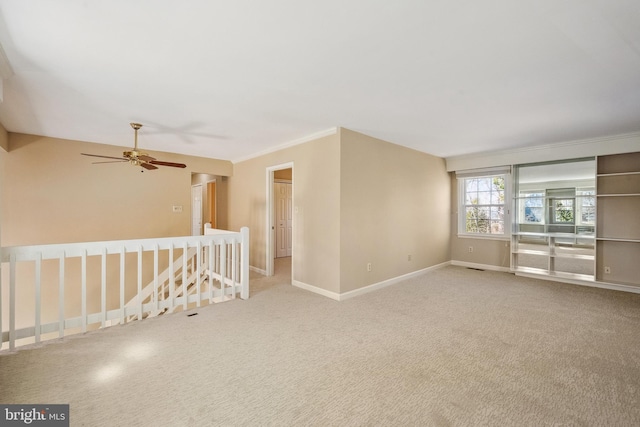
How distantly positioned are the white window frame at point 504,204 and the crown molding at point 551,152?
0.17 meters

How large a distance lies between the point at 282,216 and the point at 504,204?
16.9 feet

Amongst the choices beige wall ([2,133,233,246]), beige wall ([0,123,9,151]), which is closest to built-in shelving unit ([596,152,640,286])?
beige wall ([2,133,233,246])

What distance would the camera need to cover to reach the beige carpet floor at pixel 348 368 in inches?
65.0

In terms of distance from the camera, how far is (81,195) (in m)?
4.51

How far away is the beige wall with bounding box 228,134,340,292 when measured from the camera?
3820mm

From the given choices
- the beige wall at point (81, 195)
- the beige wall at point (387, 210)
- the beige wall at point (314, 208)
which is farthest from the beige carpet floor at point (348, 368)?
the beige wall at point (81, 195)

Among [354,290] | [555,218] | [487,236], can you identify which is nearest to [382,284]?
[354,290]

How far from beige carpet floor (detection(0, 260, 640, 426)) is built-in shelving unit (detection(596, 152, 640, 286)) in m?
1.10

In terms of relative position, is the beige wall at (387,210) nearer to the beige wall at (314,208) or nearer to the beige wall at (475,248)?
the beige wall at (314,208)

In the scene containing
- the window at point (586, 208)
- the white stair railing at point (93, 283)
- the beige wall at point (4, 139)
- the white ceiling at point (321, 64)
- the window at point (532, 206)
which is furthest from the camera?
the window at point (532, 206)

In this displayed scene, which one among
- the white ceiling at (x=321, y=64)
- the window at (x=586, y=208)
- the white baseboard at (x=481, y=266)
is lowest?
the white baseboard at (x=481, y=266)

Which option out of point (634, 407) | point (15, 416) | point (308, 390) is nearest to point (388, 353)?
point (308, 390)

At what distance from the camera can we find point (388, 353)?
2.36 m

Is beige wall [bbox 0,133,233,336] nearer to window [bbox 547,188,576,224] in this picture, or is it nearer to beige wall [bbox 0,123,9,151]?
beige wall [bbox 0,123,9,151]
